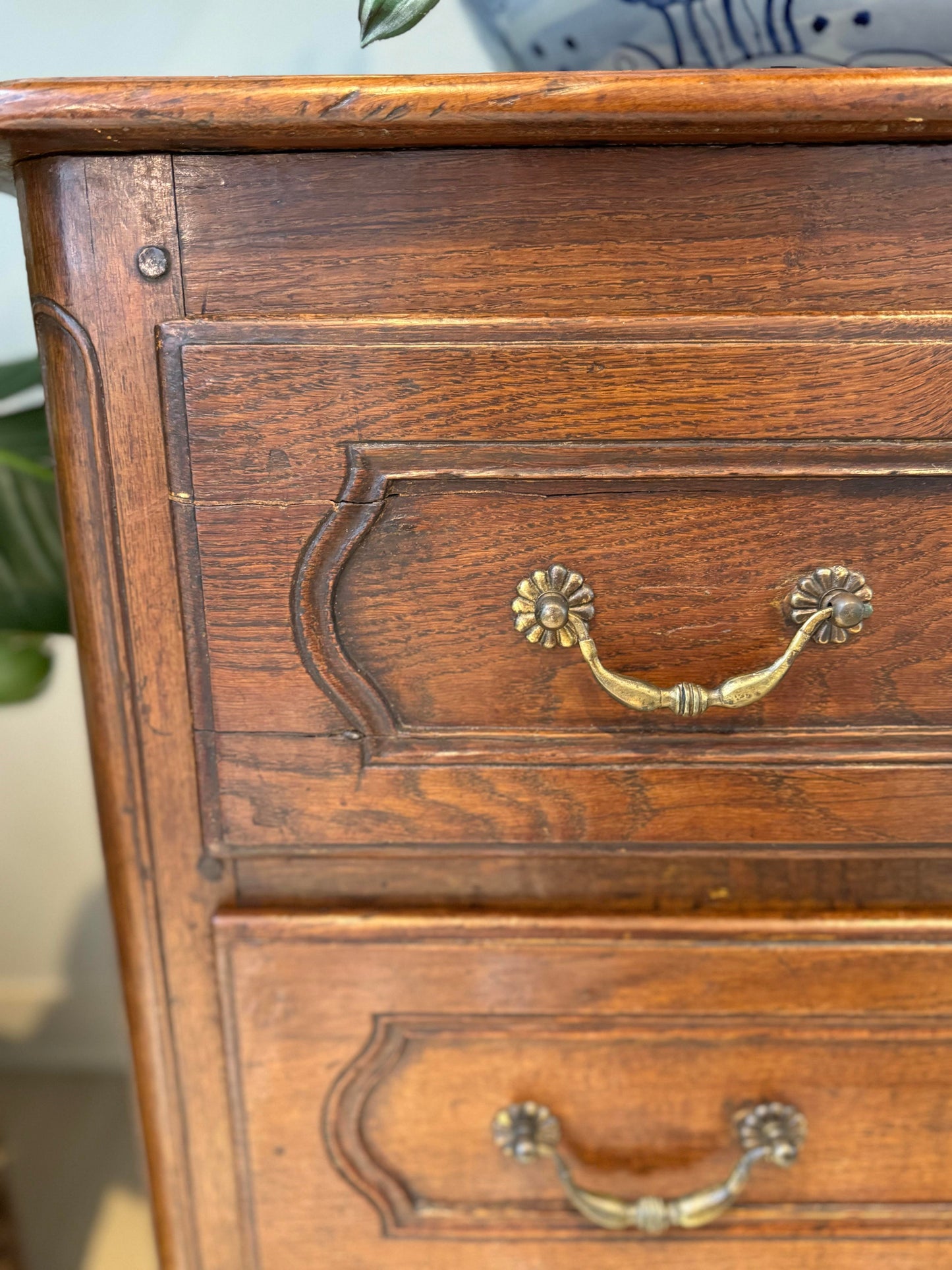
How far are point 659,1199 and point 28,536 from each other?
22.2 inches

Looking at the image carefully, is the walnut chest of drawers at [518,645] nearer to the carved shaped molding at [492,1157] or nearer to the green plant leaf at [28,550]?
the carved shaped molding at [492,1157]

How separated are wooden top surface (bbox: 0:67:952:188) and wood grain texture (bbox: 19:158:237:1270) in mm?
30

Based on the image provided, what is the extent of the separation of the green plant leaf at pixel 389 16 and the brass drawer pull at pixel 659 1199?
20.0 inches

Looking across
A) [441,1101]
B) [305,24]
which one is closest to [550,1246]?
[441,1101]

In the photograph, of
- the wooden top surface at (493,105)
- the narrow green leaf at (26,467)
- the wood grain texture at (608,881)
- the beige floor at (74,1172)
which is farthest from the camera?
the beige floor at (74,1172)

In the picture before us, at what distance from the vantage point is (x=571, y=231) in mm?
359

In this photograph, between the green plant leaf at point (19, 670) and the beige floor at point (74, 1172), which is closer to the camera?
the green plant leaf at point (19, 670)

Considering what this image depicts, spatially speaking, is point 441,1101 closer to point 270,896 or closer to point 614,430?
point 270,896

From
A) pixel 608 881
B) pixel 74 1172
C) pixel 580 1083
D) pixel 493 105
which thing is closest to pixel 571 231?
pixel 493 105

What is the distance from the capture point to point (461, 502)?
0.39 metres

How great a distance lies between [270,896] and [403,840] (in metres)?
0.08

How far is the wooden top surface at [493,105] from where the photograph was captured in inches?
12.7

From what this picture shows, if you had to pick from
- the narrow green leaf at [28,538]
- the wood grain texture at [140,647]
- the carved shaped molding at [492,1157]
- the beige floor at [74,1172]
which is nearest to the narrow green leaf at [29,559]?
the narrow green leaf at [28,538]

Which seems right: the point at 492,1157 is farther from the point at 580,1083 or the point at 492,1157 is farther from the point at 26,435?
Result: the point at 26,435
